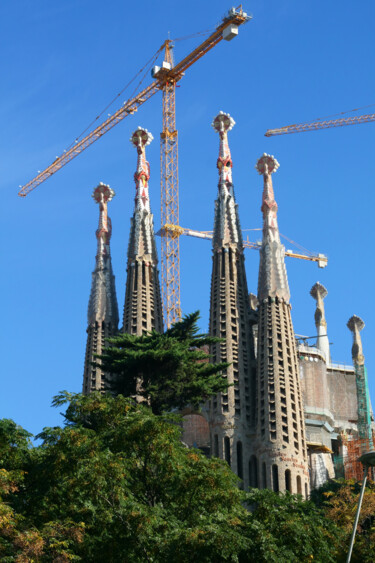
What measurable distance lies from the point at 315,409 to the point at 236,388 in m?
13.0

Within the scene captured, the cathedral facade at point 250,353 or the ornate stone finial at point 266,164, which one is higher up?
the ornate stone finial at point 266,164

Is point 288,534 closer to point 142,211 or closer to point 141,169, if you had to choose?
point 142,211

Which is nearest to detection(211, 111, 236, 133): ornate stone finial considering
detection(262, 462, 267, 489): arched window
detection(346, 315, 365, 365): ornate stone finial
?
detection(346, 315, 365, 365): ornate stone finial

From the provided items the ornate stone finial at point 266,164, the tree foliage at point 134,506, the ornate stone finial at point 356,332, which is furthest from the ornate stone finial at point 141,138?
the tree foliage at point 134,506

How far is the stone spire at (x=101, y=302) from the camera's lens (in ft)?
211

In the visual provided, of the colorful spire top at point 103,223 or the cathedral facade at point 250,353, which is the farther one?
the colorful spire top at point 103,223

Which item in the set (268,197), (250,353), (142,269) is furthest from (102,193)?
(250,353)

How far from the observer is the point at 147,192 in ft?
225

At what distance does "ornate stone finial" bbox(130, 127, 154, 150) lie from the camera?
69.4 metres

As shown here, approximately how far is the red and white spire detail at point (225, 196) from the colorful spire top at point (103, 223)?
8281 mm

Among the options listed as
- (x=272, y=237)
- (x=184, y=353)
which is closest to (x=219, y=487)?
(x=184, y=353)

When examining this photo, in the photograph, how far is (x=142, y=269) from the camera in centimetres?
6562

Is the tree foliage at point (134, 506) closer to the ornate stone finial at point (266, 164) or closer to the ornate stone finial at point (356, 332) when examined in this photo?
the ornate stone finial at point (266, 164)

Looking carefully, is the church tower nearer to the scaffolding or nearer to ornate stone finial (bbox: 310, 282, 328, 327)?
the scaffolding
